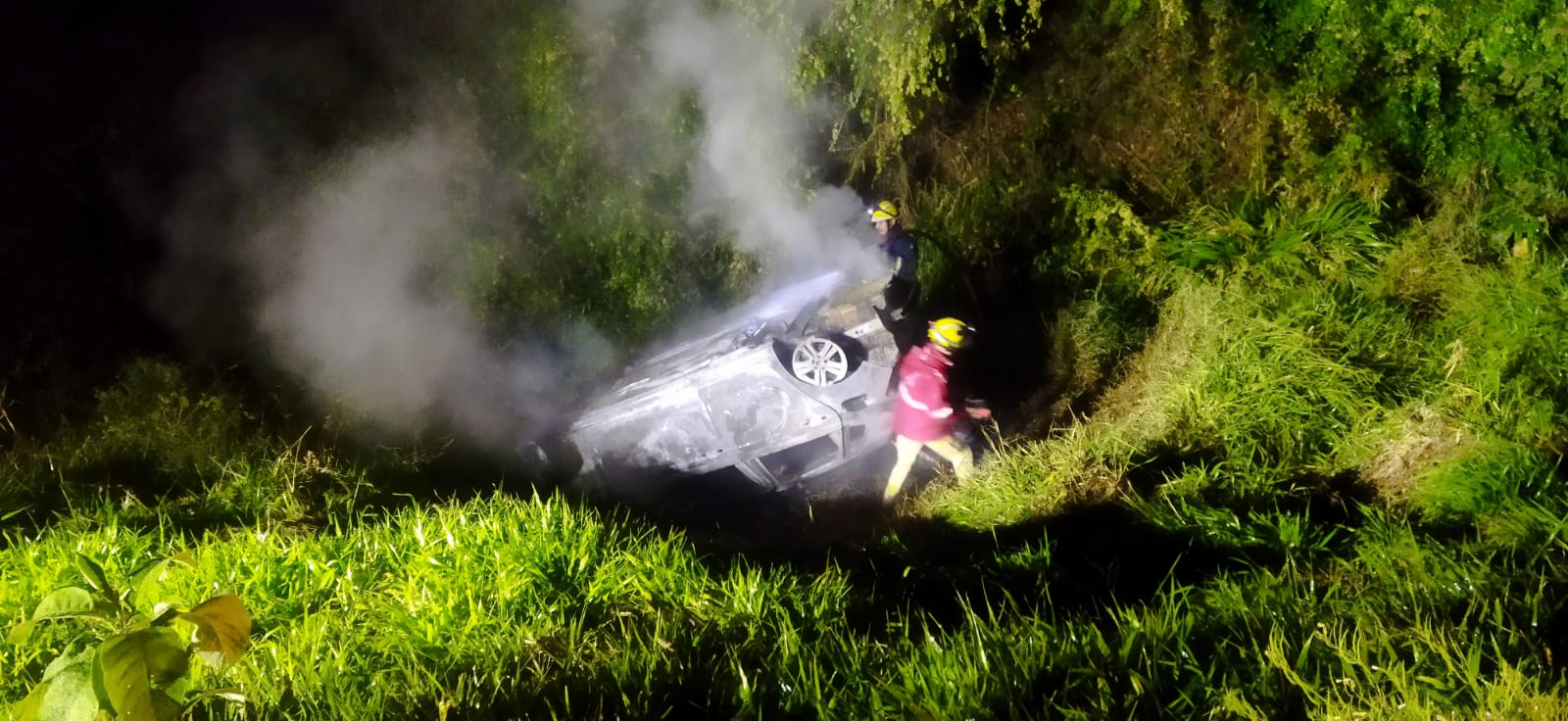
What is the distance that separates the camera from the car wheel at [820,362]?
5344mm

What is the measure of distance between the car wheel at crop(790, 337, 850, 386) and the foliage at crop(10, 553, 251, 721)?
3323 millimetres

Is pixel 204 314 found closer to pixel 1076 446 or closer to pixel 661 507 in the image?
pixel 661 507

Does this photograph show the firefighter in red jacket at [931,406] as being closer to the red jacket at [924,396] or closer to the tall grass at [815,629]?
the red jacket at [924,396]

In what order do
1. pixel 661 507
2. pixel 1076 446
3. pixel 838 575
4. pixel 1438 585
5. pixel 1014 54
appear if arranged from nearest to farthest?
pixel 1438 585, pixel 838 575, pixel 1076 446, pixel 661 507, pixel 1014 54

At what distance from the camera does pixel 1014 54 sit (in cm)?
673

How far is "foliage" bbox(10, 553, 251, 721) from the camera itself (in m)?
2.22

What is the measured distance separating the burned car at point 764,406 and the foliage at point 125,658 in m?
3.07

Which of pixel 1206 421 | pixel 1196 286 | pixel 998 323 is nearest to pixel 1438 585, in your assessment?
pixel 1206 421

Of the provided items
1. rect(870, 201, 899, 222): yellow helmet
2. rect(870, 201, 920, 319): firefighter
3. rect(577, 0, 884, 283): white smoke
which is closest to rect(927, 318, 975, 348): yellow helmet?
rect(870, 201, 920, 319): firefighter

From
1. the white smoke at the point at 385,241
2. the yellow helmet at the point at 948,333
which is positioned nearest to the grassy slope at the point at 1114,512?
the yellow helmet at the point at 948,333

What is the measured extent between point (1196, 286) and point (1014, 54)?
2308mm

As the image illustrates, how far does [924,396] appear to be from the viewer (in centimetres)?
526

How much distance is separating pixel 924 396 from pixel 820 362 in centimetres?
67

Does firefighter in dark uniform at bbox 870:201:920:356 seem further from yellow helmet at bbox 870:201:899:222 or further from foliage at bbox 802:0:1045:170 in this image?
foliage at bbox 802:0:1045:170
